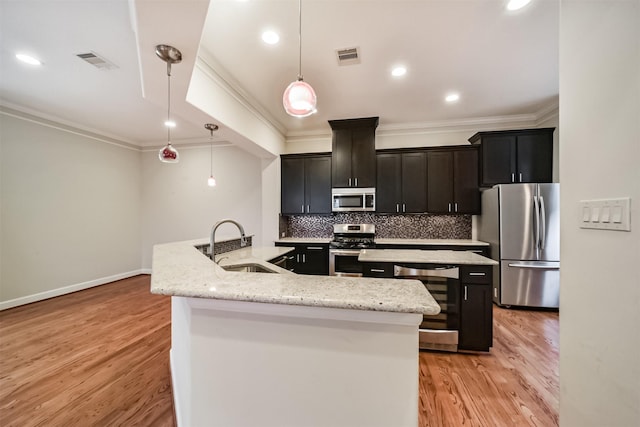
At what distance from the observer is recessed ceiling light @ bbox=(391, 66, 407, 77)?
2.68 m

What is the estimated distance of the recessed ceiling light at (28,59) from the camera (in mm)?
2406

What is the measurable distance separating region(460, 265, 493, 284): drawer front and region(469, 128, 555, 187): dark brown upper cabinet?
2.09 metres

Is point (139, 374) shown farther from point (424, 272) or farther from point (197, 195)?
point (197, 195)

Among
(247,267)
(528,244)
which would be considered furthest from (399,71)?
(528,244)

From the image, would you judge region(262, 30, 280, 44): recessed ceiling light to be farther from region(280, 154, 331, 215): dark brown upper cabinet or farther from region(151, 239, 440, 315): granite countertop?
region(280, 154, 331, 215): dark brown upper cabinet

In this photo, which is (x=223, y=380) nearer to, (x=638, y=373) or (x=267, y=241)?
(x=638, y=373)

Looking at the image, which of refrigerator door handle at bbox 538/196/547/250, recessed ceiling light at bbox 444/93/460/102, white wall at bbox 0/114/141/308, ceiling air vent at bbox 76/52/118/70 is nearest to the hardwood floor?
white wall at bbox 0/114/141/308

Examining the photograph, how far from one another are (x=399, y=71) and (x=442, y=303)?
7.86 ft

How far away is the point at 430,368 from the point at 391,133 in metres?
3.66

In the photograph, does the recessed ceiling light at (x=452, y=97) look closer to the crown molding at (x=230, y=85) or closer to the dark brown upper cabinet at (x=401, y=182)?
the dark brown upper cabinet at (x=401, y=182)

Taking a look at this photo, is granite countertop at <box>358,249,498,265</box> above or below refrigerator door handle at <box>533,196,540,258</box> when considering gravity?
below

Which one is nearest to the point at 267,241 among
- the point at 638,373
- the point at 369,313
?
the point at 369,313

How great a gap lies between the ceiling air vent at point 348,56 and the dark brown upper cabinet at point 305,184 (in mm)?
1957

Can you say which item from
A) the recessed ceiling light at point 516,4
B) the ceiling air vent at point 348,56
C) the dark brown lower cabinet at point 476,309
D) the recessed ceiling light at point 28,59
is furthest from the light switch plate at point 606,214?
the recessed ceiling light at point 28,59
